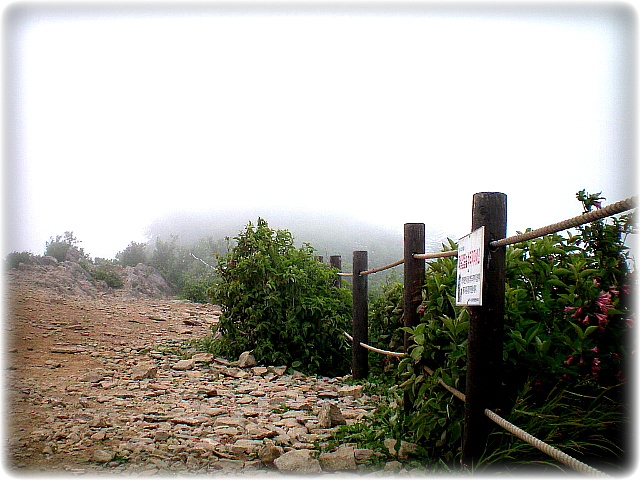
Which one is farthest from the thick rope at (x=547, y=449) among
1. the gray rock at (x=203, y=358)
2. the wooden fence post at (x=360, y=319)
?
the gray rock at (x=203, y=358)

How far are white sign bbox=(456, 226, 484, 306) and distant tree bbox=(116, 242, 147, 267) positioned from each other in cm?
1518

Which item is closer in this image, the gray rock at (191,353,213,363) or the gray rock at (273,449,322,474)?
the gray rock at (273,449,322,474)

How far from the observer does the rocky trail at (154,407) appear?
3096 millimetres

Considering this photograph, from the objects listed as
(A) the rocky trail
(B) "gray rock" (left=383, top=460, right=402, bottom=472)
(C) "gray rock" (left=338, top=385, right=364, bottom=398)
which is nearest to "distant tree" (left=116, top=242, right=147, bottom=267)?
(A) the rocky trail

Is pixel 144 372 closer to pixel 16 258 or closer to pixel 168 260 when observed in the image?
pixel 16 258

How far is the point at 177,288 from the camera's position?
14.8m

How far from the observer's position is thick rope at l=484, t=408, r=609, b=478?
1.60 m

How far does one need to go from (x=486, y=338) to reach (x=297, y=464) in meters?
1.35

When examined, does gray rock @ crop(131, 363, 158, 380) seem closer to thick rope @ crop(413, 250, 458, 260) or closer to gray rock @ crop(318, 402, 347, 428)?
gray rock @ crop(318, 402, 347, 428)

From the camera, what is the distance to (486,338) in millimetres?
2379

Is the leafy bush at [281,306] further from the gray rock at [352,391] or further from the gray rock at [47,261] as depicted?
the gray rock at [47,261]

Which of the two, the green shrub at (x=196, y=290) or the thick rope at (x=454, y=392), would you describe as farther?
the green shrub at (x=196, y=290)

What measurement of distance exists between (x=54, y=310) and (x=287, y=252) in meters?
4.89

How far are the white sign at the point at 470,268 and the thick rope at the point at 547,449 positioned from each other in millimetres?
515
